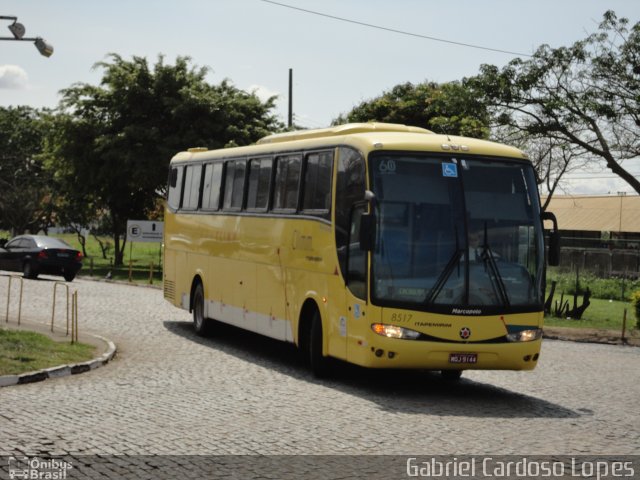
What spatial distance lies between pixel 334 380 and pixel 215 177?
22.3 ft

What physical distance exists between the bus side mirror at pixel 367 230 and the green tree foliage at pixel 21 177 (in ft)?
211

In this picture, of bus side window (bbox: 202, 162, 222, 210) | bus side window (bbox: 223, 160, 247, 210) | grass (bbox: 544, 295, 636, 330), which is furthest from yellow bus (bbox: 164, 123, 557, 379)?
grass (bbox: 544, 295, 636, 330)

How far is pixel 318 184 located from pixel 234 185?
13.6ft

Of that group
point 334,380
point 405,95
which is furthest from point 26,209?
point 334,380

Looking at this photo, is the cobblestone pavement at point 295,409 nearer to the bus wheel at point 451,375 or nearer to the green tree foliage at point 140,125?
the bus wheel at point 451,375

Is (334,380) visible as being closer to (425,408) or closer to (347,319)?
(347,319)

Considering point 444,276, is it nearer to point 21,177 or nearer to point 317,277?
point 317,277

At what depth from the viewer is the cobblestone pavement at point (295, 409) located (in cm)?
1016

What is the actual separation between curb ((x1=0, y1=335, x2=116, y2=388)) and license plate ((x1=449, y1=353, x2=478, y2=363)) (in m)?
5.05

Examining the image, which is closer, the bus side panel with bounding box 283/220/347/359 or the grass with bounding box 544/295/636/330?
the bus side panel with bounding box 283/220/347/359

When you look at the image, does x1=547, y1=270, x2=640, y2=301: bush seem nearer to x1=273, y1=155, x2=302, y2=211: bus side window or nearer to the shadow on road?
the shadow on road

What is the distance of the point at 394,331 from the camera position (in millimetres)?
14102

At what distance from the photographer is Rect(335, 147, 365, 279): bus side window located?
1483cm

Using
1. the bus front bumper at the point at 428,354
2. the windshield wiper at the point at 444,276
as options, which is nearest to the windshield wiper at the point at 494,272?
the windshield wiper at the point at 444,276
